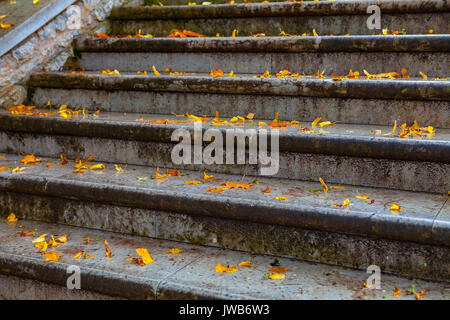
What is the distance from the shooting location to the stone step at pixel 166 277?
77.7 inches

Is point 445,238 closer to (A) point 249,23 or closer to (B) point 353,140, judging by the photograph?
(B) point 353,140

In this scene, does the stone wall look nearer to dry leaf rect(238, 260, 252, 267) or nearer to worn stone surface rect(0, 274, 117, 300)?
worn stone surface rect(0, 274, 117, 300)

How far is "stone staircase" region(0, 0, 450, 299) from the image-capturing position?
2135mm

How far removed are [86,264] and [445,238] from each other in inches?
61.0

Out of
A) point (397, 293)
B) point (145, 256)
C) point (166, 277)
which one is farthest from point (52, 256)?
point (397, 293)

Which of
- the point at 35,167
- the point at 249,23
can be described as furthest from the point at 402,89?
the point at 35,167

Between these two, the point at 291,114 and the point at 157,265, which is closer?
the point at 157,265

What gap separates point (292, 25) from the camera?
3746 mm

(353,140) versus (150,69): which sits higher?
(150,69)

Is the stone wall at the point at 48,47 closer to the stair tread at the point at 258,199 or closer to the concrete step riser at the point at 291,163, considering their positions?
the concrete step riser at the point at 291,163

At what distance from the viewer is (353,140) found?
2488 millimetres

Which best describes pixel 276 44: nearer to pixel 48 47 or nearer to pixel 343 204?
pixel 343 204

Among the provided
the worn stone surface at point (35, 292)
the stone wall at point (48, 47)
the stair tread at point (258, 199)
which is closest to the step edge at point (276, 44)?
the stone wall at point (48, 47)

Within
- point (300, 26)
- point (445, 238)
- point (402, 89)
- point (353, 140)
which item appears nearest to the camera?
point (445, 238)
